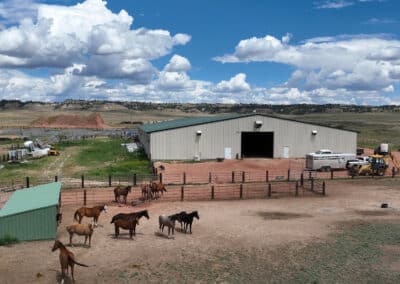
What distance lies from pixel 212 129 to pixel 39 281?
3343cm

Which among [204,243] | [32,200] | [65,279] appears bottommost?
[65,279]

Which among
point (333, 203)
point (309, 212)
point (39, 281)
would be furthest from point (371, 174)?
point (39, 281)

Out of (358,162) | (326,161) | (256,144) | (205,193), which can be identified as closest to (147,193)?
(205,193)

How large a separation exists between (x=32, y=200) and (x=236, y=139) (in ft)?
95.9

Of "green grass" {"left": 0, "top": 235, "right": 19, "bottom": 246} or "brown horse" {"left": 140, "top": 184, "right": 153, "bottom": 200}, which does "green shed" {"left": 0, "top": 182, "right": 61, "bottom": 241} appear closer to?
"green grass" {"left": 0, "top": 235, "right": 19, "bottom": 246}

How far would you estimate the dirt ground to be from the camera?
48.0 ft

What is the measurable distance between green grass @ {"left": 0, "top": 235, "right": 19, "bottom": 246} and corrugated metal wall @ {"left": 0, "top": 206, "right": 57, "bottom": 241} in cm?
13

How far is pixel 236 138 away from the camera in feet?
154

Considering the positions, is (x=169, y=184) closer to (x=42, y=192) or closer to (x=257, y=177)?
(x=257, y=177)

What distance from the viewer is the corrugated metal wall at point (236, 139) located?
1783 inches

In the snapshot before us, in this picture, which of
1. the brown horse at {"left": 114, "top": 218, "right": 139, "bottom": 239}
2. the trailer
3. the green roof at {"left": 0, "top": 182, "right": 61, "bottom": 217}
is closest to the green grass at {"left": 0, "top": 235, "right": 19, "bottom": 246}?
the green roof at {"left": 0, "top": 182, "right": 61, "bottom": 217}

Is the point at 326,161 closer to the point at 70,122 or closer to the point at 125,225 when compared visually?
the point at 125,225

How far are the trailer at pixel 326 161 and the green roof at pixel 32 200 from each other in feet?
81.6

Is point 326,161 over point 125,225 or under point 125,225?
over
